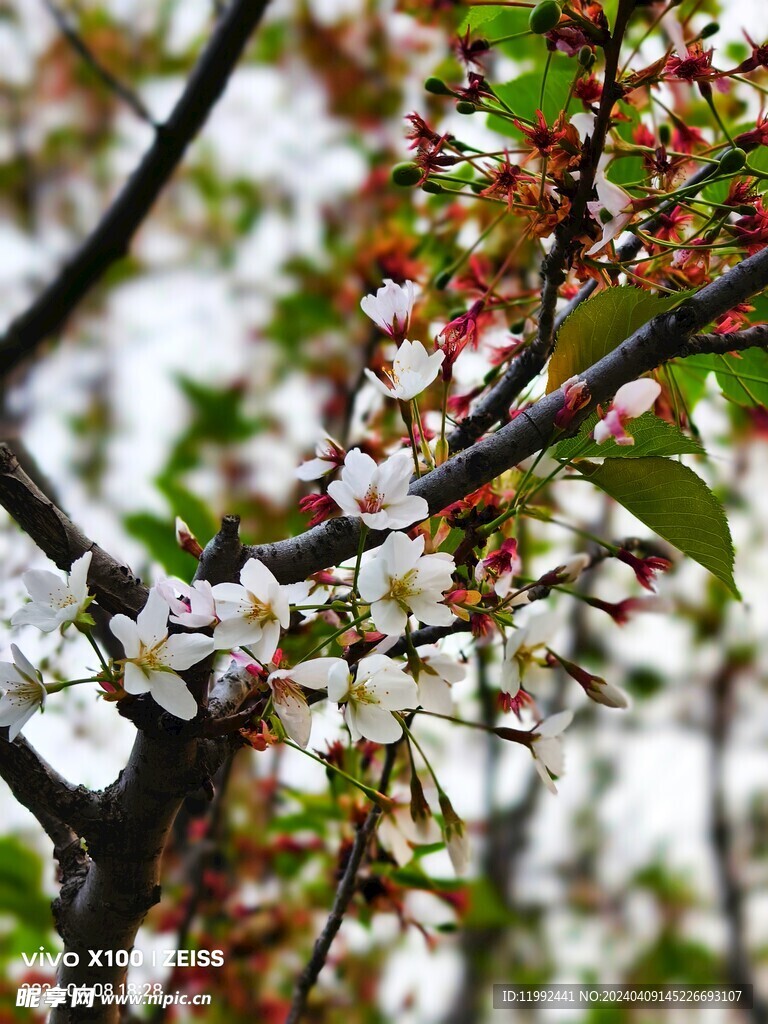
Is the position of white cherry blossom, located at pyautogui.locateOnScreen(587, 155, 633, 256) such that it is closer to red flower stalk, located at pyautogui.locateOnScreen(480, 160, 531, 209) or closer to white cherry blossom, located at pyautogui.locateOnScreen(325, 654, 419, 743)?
red flower stalk, located at pyautogui.locateOnScreen(480, 160, 531, 209)

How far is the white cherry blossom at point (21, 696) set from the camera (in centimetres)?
53

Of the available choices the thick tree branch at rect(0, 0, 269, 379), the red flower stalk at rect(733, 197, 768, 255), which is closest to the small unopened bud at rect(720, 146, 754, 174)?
the red flower stalk at rect(733, 197, 768, 255)

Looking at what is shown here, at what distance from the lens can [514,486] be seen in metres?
0.66

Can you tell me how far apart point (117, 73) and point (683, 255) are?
2578mm

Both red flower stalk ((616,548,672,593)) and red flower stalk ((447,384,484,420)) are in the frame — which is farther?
red flower stalk ((447,384,484,420))

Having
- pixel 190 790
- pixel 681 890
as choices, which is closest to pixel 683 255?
pixel 190 790

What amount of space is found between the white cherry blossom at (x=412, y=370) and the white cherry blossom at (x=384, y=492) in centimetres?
6

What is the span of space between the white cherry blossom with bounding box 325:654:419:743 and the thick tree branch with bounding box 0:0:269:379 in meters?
0.86

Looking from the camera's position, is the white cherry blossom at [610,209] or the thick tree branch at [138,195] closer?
the white cherry blossom at [610,209]

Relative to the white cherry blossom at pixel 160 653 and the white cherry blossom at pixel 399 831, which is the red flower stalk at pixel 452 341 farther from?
the white cherry blossom at pixel 399 831

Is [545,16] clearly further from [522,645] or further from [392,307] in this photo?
[522,645]

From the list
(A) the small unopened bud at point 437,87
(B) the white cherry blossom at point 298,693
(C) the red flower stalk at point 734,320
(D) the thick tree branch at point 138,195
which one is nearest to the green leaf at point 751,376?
(C) the red flower stalk at point 734,320

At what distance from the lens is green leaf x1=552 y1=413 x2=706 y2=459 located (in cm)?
53

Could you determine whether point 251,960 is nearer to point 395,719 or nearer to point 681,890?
point 395,719
